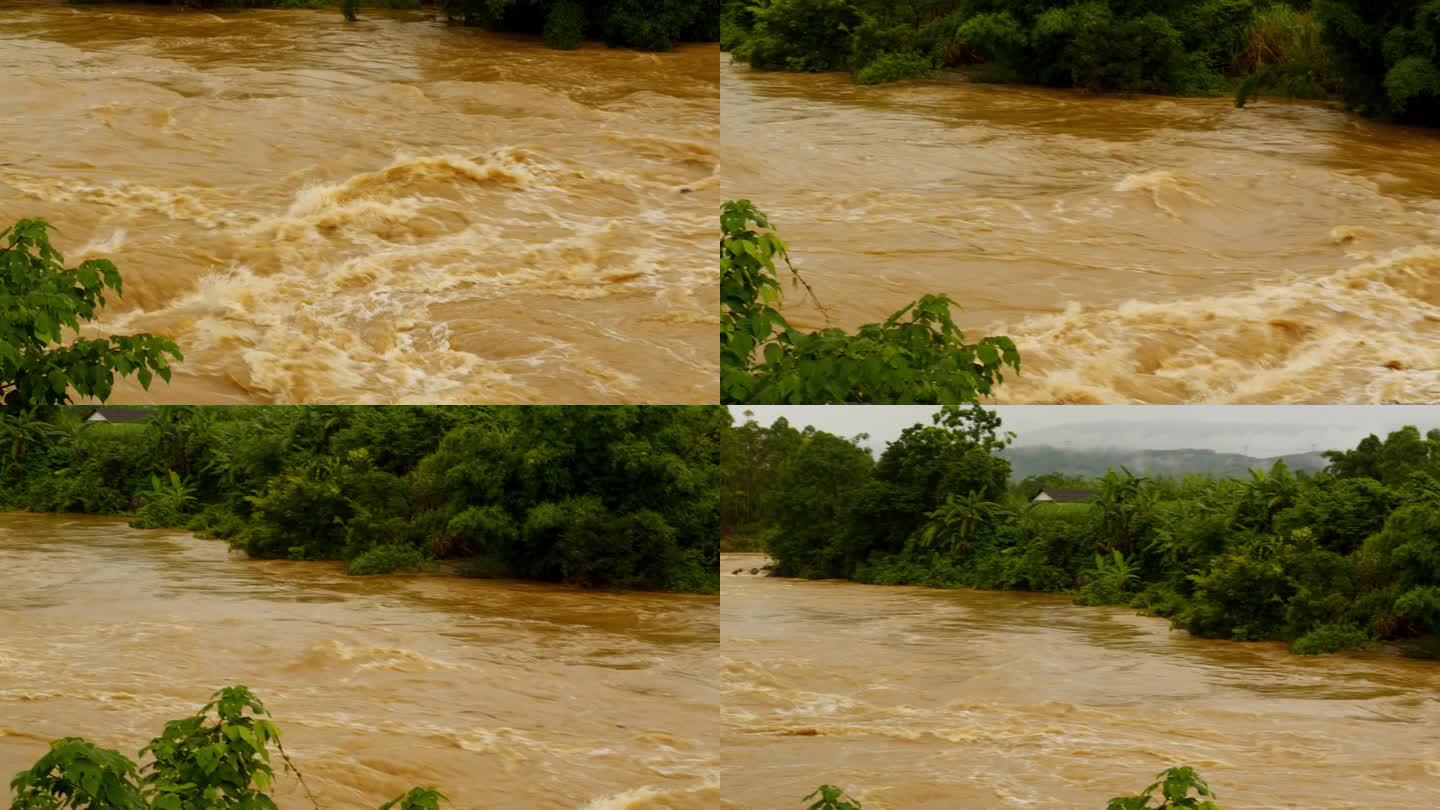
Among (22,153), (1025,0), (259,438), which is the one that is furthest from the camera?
(1025,0)

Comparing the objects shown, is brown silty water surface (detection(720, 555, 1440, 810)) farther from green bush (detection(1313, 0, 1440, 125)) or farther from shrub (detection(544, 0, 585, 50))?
shrub (detection(544, 0, 585, 50))

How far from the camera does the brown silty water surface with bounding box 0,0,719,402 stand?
10086 mm

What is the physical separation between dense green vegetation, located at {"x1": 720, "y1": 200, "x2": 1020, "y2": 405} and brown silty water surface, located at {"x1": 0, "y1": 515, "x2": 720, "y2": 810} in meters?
3.03

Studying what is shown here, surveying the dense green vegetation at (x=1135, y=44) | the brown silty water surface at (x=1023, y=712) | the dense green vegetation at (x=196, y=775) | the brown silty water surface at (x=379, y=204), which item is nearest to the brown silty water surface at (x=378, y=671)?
the brown silty water surface at (x=1023, y=712)

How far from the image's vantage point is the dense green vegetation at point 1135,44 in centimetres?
1516

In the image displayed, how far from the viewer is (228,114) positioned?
14844mm

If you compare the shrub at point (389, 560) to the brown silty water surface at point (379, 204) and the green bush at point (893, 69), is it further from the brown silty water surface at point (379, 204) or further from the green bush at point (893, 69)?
the green bush at point (893, 69)

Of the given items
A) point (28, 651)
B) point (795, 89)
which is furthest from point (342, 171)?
point (795, 89)

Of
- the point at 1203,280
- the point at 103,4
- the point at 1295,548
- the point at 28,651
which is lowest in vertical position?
the point at 28,651

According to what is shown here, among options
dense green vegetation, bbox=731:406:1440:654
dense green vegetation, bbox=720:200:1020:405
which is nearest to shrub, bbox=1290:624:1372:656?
dense green vegetation, bbox=731:406:1440:654

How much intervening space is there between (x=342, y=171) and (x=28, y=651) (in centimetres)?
428

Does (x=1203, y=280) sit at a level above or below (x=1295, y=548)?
above

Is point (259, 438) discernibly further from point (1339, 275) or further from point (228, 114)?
point (1339, 275)

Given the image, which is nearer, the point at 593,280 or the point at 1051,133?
the point at 593,280
